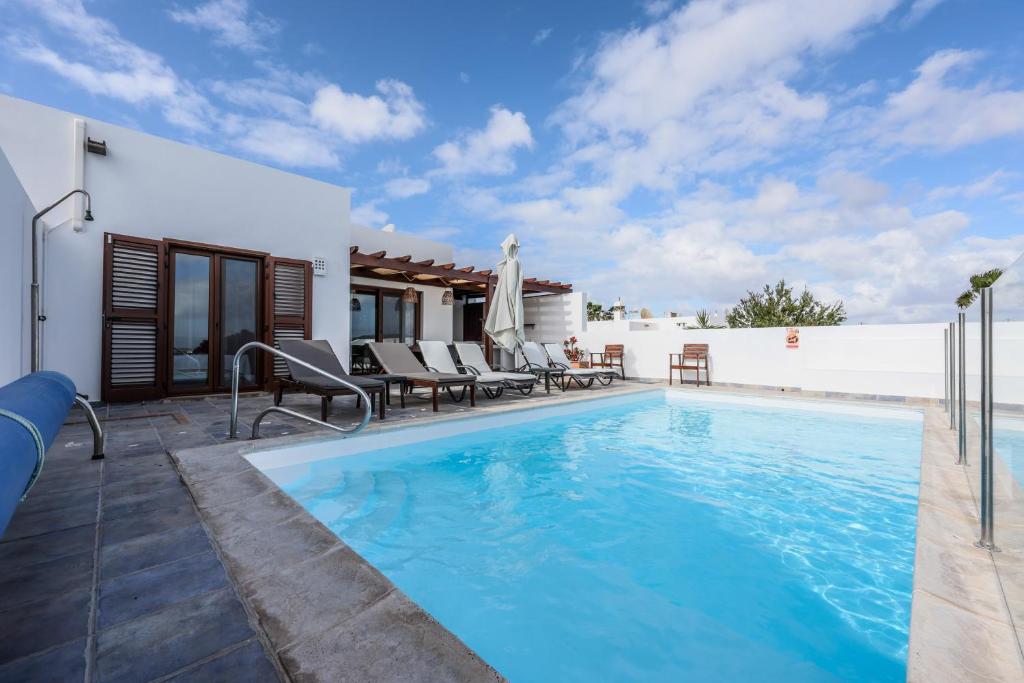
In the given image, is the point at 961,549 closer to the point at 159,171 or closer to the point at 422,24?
the point at 159,171

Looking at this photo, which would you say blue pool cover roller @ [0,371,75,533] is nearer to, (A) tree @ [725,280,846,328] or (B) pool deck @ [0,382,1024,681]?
(B) pool deck @ [0,382,1024,681]

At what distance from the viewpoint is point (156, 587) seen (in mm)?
1562

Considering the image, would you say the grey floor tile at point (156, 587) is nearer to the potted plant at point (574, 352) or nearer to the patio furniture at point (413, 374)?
the patio furniture at point (413, 374)

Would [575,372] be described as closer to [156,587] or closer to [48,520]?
[48,520]

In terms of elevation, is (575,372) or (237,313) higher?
(237,313)

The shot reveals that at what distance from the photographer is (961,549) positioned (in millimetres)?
2139

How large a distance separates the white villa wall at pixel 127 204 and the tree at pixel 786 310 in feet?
66.5

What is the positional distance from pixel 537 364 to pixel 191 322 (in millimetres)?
5988

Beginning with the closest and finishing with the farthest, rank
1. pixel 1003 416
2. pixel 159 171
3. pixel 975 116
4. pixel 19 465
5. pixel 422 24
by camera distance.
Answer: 1. pixel 19 465
2. pixel 1003 416
3. pixel 159 171
4. pixel 422 24
5. pixel 975 116

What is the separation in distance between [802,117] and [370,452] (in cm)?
1086

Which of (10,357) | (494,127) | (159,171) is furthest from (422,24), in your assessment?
(10,357)

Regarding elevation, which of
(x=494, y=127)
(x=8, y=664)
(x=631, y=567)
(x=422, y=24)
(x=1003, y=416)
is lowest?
(x=631, y=567)

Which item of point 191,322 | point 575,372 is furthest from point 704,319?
point 191,322

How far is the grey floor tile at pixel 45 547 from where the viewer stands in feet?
5.64
